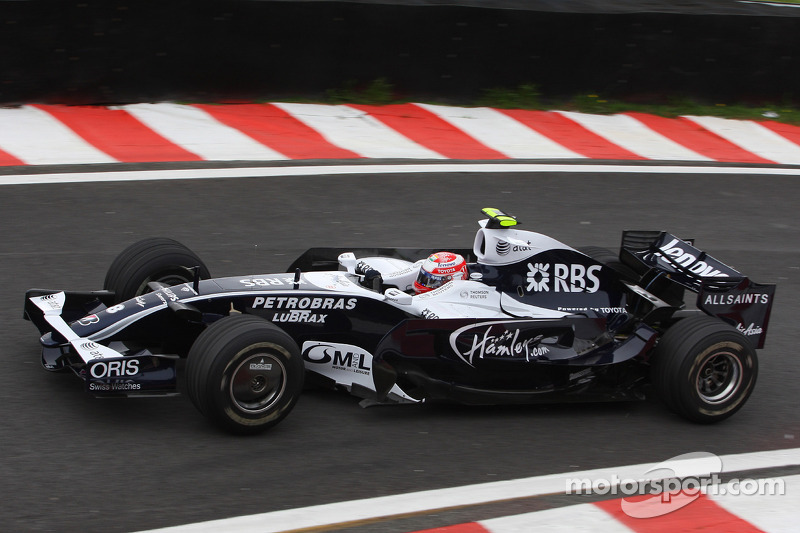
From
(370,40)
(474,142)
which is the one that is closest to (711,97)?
(474,142)

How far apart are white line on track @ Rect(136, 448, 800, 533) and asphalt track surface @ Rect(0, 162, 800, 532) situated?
64mm

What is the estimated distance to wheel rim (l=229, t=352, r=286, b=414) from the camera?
4.61 metres

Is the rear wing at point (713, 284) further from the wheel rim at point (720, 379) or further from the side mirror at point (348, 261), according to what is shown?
the side mirror at point (348, 261)

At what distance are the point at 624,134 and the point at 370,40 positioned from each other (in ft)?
9.58

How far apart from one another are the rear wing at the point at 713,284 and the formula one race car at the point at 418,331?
0.03 ft

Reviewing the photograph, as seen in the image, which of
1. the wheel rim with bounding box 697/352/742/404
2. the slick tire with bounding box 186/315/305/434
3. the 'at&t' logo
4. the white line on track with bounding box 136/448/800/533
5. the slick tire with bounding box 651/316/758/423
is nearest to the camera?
the white line on track with bounding box 136/448/800/533

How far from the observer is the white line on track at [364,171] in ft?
27.6

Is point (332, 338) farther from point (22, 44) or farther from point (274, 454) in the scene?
point (22, 44)

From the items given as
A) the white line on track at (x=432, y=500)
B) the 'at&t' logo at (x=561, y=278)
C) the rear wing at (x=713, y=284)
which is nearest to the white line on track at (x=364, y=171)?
the rear wing at (x=713, y=284)

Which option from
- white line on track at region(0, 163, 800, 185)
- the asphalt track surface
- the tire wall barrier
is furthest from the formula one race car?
the tire wall barrier

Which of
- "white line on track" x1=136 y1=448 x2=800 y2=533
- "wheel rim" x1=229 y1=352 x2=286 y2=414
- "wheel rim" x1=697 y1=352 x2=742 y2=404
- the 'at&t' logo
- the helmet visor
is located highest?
the 'at&t' logo

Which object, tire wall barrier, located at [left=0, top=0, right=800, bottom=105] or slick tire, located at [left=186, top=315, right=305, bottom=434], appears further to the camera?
tire wall barrier, located at [left=0, top=0, right=800, bottom=105]

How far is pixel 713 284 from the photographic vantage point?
5.57 m

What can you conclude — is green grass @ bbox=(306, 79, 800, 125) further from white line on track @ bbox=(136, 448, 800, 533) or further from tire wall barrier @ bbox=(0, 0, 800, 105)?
white line on track @ bbox=(136, 448, 800, 533)
